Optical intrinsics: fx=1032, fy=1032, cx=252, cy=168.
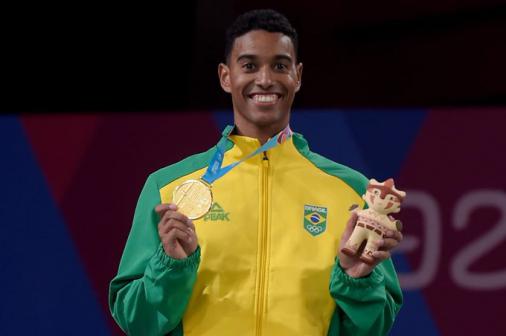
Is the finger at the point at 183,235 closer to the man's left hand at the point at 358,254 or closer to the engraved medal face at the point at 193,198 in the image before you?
the engraved medal face at the point at 193,198

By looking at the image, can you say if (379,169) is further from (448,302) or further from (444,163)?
(448,302)

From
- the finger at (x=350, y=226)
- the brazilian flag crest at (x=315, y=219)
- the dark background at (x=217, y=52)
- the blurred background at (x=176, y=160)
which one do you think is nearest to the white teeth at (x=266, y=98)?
the brazilian flag crest at (x=315, y=219)

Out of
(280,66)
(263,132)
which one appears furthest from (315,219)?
(280,66)

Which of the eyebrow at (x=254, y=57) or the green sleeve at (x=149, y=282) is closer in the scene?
the green sleeve at (x=149, y=282)

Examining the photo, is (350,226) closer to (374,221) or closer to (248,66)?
(374,221)

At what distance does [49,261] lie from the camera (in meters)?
3.58

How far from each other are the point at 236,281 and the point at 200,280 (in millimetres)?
79

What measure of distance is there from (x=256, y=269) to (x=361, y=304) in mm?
240

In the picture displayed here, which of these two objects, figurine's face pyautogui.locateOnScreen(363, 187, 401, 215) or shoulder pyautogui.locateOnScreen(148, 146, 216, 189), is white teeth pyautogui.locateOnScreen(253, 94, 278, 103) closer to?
shoulder pyautogui.locateOnScreen(148, 146, 216, 189)

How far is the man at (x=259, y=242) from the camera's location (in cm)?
220

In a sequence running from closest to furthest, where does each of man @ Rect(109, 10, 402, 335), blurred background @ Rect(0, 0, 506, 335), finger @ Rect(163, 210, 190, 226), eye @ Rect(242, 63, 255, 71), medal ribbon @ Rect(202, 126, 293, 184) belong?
1. finger @ Rect(163, 210, 190, 226)
2. man @ Rect(109, 10, 402, 335)
3. medal ribbon @ Rect(202, 126, 293, 184)
4. eye @ Rect(242, 63, 255, 71)
5. blurred background @ Rect(0, 0, 506, 335)

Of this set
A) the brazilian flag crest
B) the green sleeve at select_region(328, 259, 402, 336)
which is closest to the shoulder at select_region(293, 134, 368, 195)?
the brazilian flag crest

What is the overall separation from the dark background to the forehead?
200 centimetres

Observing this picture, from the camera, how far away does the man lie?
7.20 feet
